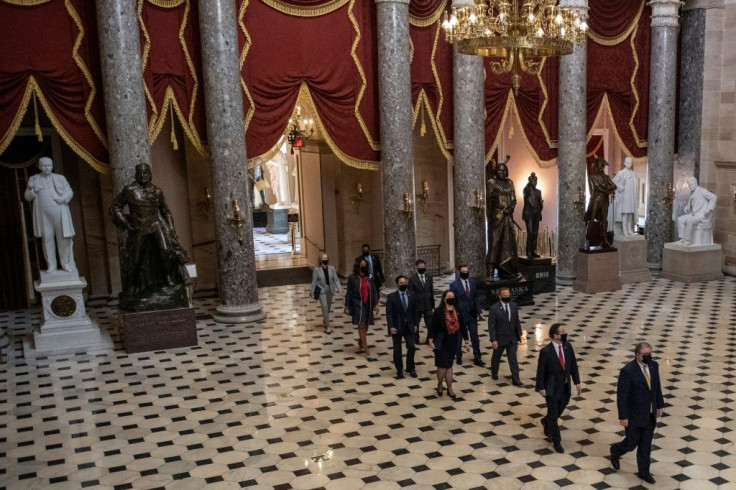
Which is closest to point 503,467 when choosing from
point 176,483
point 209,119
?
point 176,483

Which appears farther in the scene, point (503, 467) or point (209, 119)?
point (209, 119)

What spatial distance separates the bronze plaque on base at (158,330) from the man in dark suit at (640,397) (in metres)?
7.33

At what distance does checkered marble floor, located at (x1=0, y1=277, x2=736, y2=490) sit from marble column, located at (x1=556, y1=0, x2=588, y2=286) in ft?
10.2

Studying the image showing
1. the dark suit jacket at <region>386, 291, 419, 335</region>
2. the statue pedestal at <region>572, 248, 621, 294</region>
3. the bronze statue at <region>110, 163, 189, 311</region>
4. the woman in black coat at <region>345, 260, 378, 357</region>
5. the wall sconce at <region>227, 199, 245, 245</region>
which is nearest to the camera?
the dark suit jacket at <region>386, 291, 419, 335</region>

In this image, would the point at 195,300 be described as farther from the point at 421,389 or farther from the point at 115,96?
the point at 421,389

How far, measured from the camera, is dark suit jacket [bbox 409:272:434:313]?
11.3m

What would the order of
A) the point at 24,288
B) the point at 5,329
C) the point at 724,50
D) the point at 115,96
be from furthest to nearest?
the point at 724,50, the point at 24,288, the point at 5,329, the point at 115,96

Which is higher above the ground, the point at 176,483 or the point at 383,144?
the point at 383,144

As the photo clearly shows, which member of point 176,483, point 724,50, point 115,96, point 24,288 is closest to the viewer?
point 176,483

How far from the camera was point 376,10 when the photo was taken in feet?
47.2

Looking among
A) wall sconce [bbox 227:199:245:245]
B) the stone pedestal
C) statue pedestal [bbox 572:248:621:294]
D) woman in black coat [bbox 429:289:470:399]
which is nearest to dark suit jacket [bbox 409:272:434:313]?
woman in black coat [bbox 429:289:470:399]

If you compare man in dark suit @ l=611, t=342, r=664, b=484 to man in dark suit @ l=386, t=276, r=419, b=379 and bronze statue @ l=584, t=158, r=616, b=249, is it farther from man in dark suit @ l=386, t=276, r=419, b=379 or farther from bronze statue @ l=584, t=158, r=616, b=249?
bronze statue @ l=584, t=158, r=616, b=249

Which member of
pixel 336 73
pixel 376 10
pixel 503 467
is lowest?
pixel 503 467

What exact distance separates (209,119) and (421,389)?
6120 mm
